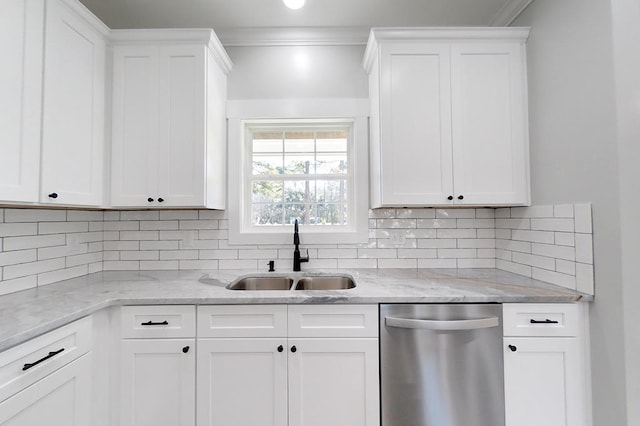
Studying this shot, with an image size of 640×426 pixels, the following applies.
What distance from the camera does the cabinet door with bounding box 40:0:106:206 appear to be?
1.40 m

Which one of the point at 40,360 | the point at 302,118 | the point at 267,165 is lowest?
the point at 40,360

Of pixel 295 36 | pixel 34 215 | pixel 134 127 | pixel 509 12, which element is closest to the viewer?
pixel 34 215

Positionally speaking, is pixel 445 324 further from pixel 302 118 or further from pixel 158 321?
pixel 302 118

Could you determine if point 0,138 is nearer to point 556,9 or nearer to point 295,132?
point 295,132

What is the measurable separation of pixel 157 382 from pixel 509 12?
3.10 metres

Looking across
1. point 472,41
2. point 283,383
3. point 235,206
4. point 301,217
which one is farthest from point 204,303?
point 472,41

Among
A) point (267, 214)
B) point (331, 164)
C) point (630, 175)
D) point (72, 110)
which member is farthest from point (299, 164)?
point (630, 175)

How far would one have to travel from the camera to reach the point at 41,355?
1.11 metres

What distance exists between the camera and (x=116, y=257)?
2111 mm

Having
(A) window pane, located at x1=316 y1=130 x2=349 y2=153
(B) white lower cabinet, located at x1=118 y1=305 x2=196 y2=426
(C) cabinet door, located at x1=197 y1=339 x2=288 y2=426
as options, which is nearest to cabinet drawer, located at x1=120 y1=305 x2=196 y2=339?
(B) white lower cabinet, located at x1=118 y1=305 x2=196 y2=426

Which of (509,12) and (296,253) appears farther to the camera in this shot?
(296,253)

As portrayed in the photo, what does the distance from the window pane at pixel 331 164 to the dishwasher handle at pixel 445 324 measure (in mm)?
1246

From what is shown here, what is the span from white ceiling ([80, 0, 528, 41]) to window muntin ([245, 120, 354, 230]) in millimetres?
732

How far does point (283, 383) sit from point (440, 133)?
170 centimetres
